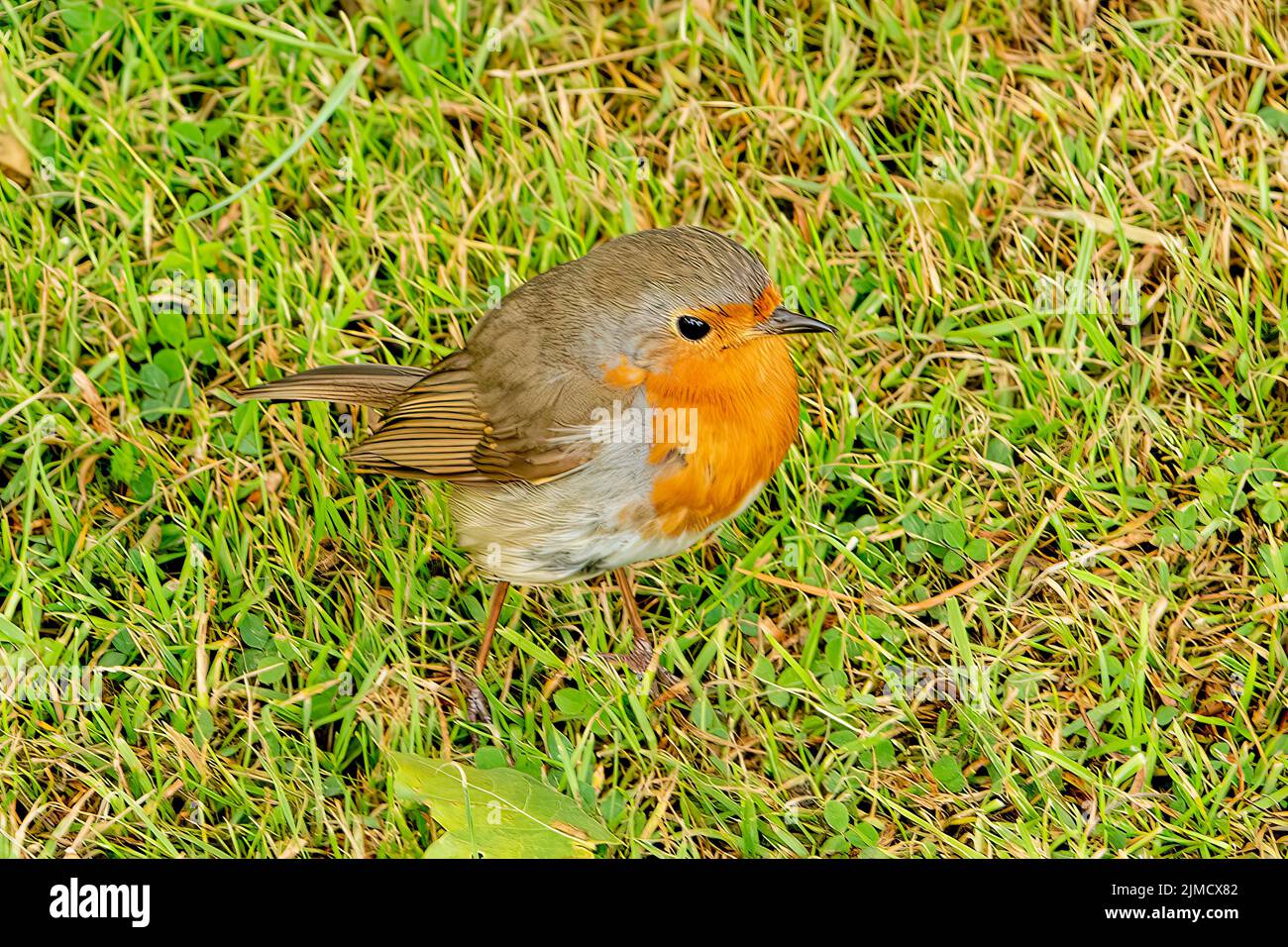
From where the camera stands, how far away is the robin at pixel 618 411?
3617 mm

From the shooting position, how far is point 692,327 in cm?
363

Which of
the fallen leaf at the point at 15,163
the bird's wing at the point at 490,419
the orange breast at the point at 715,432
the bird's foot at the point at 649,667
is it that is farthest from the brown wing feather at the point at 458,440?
the fallen leaf at the point at 15,163

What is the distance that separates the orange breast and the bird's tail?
84 cm

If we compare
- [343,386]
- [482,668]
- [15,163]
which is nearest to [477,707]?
[482,668]

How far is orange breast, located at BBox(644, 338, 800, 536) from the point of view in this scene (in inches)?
142

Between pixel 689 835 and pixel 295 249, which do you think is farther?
pixel 295 249

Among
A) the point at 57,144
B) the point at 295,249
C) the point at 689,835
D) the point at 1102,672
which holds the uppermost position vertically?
the point at 57,144

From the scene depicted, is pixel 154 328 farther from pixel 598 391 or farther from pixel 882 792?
pixel 882 792

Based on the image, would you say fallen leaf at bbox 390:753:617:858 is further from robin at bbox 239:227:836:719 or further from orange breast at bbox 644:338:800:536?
orange breast at bbox 644:338:800:536

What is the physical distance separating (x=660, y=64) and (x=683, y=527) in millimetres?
2112

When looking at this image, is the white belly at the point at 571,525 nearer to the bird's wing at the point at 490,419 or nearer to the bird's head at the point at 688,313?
the bird's wing at the point at 490,419

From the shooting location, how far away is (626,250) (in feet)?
12.2

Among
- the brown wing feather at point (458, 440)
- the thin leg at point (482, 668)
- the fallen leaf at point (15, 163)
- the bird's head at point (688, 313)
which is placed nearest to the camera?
the bird's head at point (688, 313)

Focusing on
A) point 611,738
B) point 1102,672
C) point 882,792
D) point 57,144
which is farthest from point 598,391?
point 57,144
